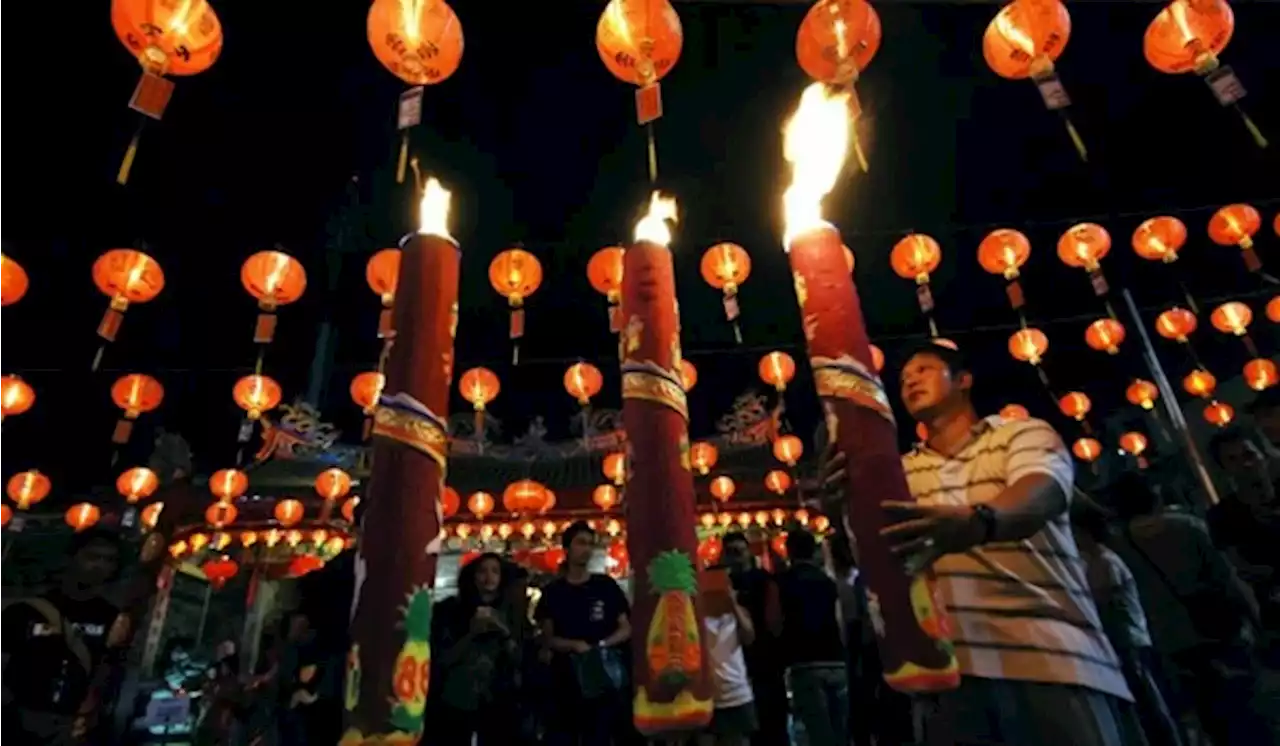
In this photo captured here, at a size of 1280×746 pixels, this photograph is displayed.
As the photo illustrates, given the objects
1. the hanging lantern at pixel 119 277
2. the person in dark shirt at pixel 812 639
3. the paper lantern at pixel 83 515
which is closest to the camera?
the person in dark shirt at pixel 812 639

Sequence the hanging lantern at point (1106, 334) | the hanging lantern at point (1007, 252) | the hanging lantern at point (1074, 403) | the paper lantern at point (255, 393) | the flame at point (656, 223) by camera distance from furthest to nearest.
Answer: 1. the hanging lantern at point (1074, 403)
2. the hanging lantern at point (1106, 334)
3. the paper lantern at point (255, 393)
4. the hanging lantern at point (1007, 252)
5. the flame at point (656, 223)

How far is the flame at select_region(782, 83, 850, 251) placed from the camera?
8.32 feet

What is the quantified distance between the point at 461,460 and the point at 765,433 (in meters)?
7.86

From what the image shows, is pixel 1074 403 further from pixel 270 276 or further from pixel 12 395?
pixel 12 395

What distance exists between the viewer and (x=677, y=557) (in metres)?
2.18

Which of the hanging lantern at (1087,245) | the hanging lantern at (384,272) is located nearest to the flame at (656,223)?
the hanging lantern at (384,272)

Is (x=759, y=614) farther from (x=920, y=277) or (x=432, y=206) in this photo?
(x=920, y=277)

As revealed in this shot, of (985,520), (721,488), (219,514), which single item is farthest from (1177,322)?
(219,514)

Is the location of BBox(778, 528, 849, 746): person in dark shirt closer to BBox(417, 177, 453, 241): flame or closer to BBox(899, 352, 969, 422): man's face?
BBox(899, 352, 969, 422): man's face

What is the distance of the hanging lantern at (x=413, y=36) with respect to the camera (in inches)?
218

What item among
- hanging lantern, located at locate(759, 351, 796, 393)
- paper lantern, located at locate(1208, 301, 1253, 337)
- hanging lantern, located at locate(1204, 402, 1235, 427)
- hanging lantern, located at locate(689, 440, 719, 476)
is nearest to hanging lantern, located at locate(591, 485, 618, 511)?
hanging lantern, located at locate(689, 440, 719, 476)

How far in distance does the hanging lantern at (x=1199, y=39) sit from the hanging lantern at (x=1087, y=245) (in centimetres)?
381

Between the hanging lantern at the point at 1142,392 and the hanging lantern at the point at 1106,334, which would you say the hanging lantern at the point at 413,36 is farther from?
the hanging lantern at the point at 1142,392

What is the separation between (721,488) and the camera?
55.9ft
